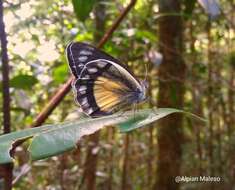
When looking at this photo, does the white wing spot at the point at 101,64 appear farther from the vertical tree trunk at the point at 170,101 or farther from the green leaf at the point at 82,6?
the vertical tree trunk at the point at 170,101

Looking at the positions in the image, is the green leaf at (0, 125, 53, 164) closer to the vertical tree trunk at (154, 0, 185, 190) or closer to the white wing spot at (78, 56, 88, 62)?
the white wing spot at (78, 56, 88, 62)

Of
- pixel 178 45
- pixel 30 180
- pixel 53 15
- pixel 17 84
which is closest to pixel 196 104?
pixel 178 45

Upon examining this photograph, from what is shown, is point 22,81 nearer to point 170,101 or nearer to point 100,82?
point 100,82

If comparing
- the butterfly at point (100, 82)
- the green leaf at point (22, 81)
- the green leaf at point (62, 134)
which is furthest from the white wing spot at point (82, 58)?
the green leaf at point (62, 134)

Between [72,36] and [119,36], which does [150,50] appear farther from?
[72,36]

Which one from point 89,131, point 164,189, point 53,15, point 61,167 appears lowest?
point 164,189
